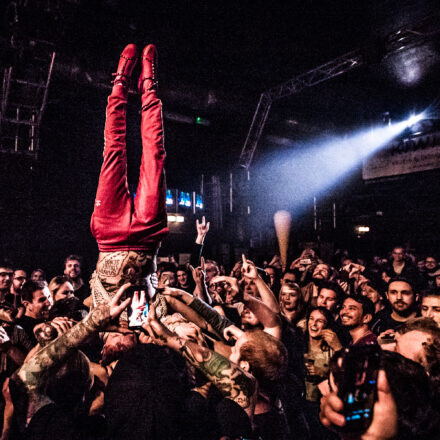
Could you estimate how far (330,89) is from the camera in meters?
9.75

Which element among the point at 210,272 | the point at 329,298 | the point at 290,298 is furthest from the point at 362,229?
the point at 290,298

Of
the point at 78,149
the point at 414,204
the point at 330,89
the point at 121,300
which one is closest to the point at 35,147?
the point at 78,149

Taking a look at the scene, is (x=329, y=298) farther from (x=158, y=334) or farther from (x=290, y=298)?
(x=158, y=334)

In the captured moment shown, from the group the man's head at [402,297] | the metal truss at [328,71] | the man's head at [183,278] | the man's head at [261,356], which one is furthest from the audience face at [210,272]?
the metal truss at [328,71]

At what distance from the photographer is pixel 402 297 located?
13.1 feet

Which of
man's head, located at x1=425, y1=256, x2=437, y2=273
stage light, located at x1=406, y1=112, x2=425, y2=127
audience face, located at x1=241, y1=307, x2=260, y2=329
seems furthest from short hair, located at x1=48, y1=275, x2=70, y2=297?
stage light, located at x1=406, y1=112, x2=425, y2=127

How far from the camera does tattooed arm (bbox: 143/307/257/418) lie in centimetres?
163

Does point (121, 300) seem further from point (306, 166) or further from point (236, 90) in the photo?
point (306, 166)

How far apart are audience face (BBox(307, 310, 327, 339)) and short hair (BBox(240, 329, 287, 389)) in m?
1.62

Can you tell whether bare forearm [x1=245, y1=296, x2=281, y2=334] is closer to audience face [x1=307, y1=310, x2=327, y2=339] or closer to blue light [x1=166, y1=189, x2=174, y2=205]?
audience face [x1=307, y1=310, x2=327, y2=339]

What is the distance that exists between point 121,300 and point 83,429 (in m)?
0.48

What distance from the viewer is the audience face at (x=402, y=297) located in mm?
3973

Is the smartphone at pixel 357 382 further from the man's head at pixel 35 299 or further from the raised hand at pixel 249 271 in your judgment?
the man's head at pixel 35 299

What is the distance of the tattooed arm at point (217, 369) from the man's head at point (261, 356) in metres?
0.25
